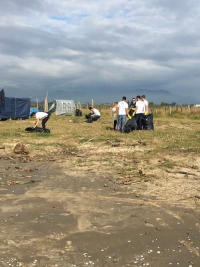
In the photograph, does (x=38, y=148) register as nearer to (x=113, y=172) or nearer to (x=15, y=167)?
(x=15, y=167)

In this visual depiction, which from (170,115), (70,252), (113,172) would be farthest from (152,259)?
(170,115)

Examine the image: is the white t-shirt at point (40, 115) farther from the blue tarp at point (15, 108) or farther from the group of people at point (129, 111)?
the blue tarp at point (15, 108)

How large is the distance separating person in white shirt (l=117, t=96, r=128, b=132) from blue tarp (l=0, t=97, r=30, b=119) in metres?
11.1

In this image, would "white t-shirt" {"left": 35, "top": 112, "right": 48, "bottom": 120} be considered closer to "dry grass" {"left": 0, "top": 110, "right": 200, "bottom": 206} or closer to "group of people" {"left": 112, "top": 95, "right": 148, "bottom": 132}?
"dry grass" {"left": 0, "top": 110, "right": 200, "bottom": 206}

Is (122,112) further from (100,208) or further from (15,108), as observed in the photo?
(15,108)

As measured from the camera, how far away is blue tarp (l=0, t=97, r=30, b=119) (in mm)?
24209

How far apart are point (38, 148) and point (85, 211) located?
20.7 feet

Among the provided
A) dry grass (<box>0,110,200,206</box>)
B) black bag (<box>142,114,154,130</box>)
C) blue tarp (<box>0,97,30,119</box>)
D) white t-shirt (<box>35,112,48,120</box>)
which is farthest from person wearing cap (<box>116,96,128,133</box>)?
blue tarp (<box>0,97,30,119</box>)

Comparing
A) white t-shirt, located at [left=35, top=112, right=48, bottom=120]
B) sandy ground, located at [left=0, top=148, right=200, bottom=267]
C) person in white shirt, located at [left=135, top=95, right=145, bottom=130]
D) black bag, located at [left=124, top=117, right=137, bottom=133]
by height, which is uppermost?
person in white shirt, located at [left=135, top=95, right=145, bottom=130]

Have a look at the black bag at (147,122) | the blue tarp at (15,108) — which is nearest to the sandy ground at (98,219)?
the black bag at (147,122)

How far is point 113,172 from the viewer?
8.19 metres

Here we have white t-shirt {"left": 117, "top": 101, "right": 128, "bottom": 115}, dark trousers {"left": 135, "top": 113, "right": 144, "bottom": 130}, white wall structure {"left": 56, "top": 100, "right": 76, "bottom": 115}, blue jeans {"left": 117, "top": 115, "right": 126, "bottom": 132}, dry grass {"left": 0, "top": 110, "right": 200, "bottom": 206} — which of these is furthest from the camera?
white wall structure {"left": 56, "top": 100, "right": 76, "bottom": 115}

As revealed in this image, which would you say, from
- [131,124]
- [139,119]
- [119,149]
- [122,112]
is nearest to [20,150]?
[119,149]

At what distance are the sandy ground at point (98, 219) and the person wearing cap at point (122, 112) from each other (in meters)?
7.56
